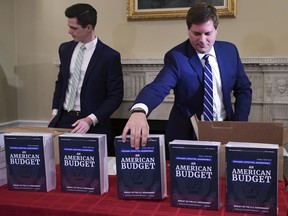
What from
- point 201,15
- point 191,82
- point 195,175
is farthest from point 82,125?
point 195,175

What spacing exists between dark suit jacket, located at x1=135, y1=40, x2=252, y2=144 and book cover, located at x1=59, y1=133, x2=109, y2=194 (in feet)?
2.32

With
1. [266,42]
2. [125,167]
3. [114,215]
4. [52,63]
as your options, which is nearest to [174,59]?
[125,167]

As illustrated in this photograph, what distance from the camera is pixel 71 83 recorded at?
111 inches

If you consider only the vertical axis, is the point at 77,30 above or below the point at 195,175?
above

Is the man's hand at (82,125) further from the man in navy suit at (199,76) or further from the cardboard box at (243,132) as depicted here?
the cardboard box at (243,132)

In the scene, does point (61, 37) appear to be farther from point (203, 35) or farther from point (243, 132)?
point (243, 132)

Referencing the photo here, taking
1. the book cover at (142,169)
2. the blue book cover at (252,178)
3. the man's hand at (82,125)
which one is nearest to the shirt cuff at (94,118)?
the man's hand at (82,125)

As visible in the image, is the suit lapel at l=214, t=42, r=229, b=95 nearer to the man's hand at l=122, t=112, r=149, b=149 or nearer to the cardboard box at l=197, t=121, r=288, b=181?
the cardboard box at l=197, t=121, r=288, b=181

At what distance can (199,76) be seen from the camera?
212cm

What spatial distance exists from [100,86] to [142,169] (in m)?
1.55

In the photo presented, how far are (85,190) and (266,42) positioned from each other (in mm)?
2360

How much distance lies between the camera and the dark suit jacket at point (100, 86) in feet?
9.12

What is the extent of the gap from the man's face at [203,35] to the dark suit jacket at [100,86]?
0.89m

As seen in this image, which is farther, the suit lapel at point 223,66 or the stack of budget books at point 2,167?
the suit lapel at point 223,66
